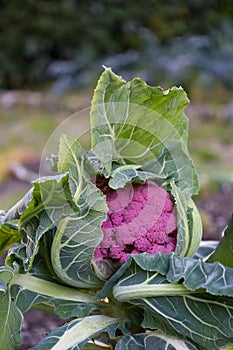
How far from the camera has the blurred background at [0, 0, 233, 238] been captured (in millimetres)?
3129

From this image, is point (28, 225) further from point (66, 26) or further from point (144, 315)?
point (66, 26)

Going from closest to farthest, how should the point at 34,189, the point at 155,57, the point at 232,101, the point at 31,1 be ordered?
the point at 34,189
the point at 232,101
the point at 155,57
the point at 31,1

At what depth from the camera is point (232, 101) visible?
3.51 metres

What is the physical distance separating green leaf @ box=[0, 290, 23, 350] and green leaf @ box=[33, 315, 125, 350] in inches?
1.1

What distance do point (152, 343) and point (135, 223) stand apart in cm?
15

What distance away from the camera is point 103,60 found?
168 inches

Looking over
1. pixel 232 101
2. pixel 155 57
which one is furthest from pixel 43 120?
pixel 232 101

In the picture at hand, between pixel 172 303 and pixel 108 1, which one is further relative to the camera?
pixel 108 1

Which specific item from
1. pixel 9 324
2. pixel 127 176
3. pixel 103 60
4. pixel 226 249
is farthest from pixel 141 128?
pixel 103 60

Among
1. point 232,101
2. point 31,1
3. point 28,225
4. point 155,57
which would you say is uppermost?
point 31,1

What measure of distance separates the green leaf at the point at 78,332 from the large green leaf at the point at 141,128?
0.60 feet

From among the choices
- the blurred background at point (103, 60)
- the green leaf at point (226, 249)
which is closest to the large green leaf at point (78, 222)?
the green leaf at point (226, 249)

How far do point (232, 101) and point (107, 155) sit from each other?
A: 290cm

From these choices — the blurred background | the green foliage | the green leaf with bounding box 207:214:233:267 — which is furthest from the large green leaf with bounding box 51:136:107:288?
the blurred background
